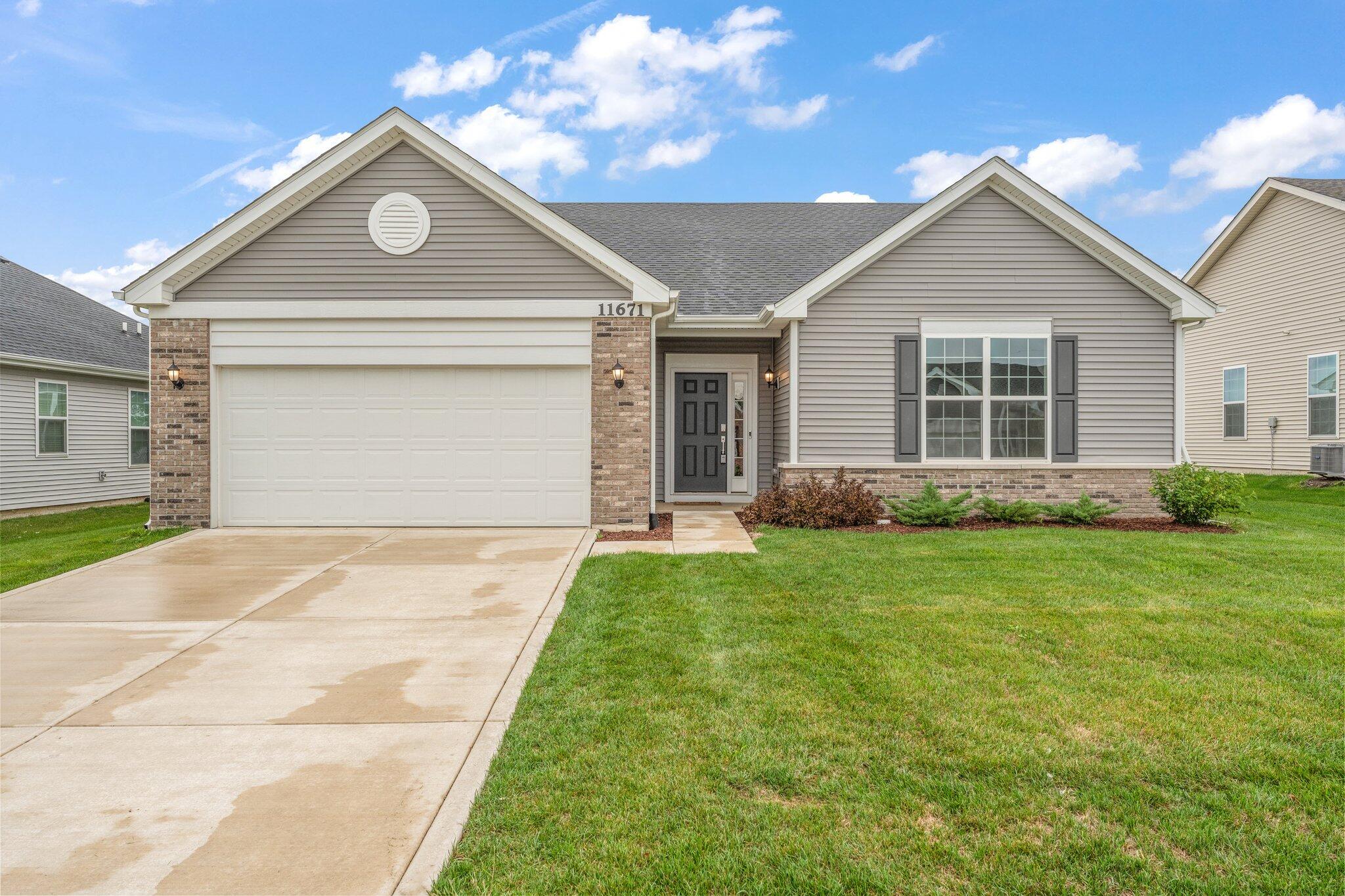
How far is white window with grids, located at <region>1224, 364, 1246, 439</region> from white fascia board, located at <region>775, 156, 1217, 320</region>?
29.3ft

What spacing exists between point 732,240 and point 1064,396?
270 inches

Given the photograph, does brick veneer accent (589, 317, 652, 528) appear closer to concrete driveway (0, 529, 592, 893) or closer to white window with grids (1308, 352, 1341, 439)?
concrete driveway (0, 529, 592, 893)

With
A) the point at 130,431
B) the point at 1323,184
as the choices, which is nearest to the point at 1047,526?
the point at 1323,184

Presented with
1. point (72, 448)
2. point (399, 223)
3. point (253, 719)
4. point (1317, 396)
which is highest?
point (399, 223)

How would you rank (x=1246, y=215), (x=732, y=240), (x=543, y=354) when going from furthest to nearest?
1. (x=1246, y=215)
2. (x=732, y=240)
3. (x=543, y=354)

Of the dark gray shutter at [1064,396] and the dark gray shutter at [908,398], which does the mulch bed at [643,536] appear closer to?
the dark gray shutter at [908,398]

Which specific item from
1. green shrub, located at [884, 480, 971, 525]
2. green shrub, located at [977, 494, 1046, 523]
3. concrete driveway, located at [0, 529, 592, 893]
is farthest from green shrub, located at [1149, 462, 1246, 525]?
concrete driveway, located at [0, 529, 592, 893]

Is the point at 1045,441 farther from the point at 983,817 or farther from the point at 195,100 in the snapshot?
the point at 195,100

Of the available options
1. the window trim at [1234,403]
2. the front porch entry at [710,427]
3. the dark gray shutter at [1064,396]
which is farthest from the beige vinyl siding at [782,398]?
the window trim at [1234,403]

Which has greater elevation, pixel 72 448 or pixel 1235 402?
pixel 1235 402

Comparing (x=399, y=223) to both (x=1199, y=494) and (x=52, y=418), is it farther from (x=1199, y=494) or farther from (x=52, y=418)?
(x=1199, y=494)

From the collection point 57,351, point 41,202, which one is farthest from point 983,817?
point 41,202

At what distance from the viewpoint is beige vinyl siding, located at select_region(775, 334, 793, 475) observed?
36.4 ft

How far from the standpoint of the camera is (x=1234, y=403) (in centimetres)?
1755
